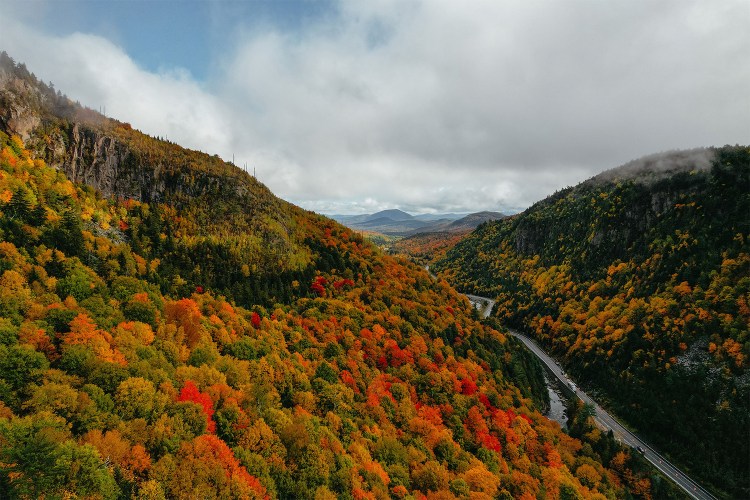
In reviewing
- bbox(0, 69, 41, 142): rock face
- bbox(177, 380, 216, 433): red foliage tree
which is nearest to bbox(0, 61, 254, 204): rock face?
bbox(0, 69, 41, 142): rock face

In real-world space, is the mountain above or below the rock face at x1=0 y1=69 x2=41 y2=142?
below

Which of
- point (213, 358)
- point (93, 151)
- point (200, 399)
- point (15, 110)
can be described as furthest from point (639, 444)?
point (15, 110)

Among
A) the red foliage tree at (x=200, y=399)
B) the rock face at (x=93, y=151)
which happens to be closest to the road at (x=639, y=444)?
the red foliage tree at (x=200, y=399)

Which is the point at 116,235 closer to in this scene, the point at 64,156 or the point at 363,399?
the point at 64,156

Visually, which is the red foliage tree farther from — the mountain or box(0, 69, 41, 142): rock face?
box(0, 69, 41, 142): rock face

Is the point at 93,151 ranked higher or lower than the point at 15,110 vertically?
lower

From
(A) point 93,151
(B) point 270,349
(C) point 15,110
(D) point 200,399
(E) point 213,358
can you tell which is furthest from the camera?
(A) point 93,151

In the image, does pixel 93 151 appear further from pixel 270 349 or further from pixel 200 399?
pixel 200 399
